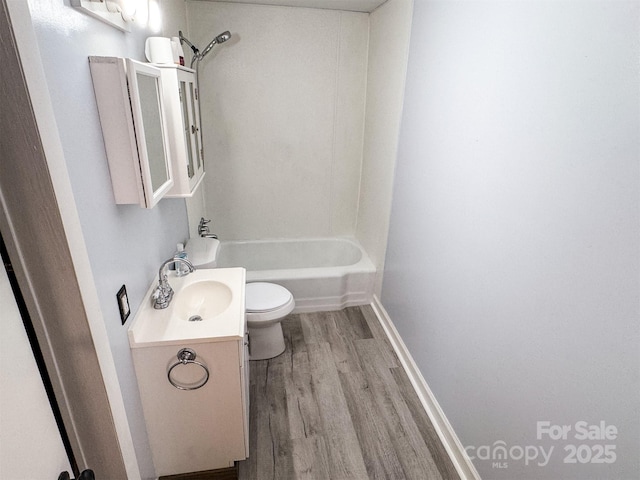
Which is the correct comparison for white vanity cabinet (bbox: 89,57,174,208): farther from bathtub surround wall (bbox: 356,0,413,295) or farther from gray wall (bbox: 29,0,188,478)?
bathtub surround wall (bbox: 356,0,413,295)

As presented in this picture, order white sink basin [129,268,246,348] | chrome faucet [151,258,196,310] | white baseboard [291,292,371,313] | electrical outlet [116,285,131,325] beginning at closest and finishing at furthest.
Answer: electrical outlet [116,285,131,325] → white sink basin [129,268,246,348] → chrome faucet [151,258,196,310] → white baseboard [291,292,371,313]

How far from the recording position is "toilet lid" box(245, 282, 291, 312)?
219 centimetres

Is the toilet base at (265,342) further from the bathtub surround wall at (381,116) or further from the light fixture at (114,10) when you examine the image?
the light fixture at (114,10)

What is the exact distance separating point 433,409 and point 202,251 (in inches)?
63.4

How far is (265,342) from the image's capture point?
230 cm

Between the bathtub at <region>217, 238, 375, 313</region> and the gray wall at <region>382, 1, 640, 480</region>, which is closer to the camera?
the gray wall at <region>382, 1, 640, 480</region>

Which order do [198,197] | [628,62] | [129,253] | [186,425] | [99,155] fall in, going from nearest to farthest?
1. [628,62]
2. [99,155]
3. [129,253]
4. [186,425]
5. [198,197]

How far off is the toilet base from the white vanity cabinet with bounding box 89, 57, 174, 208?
4.09 feet

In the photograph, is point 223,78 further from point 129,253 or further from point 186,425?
point 186,425

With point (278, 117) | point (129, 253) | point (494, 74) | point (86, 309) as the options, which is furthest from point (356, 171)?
point (86, 309)

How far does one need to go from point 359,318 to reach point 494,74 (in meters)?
1.91

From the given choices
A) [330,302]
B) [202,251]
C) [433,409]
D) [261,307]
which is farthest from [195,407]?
[330,302]

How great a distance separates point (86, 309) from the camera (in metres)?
0.95

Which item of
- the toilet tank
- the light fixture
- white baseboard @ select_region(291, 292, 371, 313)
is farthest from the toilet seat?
the light fixture
